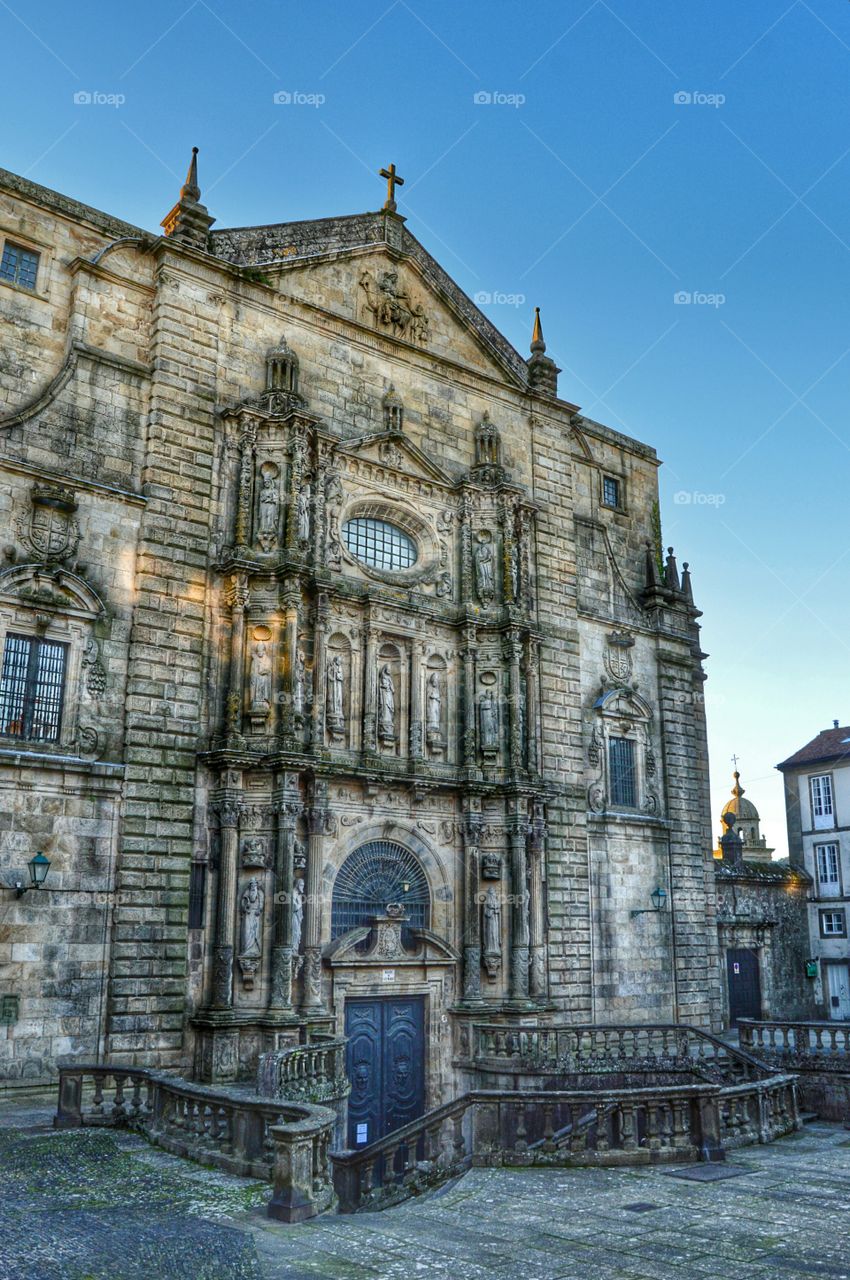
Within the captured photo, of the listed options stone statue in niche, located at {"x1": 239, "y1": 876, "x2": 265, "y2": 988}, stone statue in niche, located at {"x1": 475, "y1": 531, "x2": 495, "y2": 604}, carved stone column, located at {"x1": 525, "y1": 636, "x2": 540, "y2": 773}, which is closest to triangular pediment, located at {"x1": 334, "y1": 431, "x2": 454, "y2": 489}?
stone statue in niche, located at {"x1": 475, "y1": 531, "x2": 495, "y2": 604}

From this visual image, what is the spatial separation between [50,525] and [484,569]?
997cm

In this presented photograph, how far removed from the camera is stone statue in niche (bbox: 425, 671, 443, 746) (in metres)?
23.1

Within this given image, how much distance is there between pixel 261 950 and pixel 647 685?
43.3 ft

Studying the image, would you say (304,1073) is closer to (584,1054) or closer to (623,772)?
(584,1054)

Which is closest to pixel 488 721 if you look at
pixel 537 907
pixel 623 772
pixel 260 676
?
pixel 537 907

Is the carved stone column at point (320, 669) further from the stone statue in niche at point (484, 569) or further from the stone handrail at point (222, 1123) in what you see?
the stone handrail at point (222, 1123)

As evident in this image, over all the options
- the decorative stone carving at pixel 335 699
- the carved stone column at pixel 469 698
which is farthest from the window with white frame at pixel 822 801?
the decorative stone carving at pixel 335 699

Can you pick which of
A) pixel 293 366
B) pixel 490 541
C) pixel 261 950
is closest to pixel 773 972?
pixel 490 541

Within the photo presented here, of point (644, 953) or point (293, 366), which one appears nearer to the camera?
point (293, 366)

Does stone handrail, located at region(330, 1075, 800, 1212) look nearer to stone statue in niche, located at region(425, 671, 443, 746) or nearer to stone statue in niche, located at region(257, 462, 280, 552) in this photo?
stone statue in niche, located at region(425, 671, 443, 746)

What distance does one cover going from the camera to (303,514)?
21828 millimetres

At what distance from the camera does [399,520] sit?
80.0 feet

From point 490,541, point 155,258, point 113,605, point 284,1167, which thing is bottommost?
point 284,1167

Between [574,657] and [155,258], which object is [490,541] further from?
[155,258]
